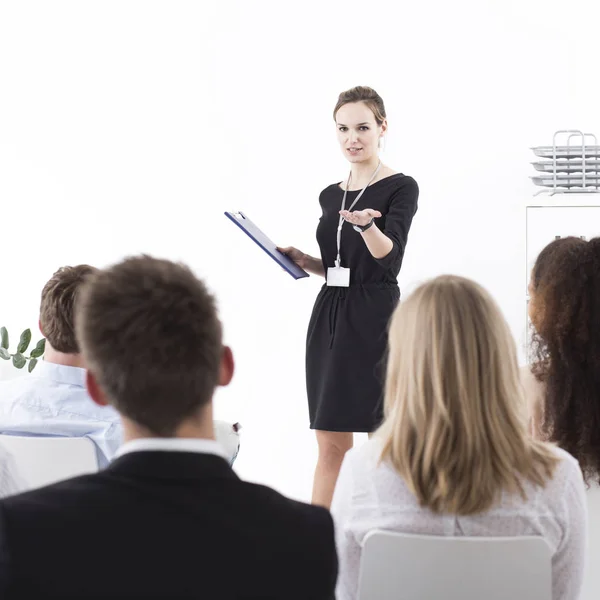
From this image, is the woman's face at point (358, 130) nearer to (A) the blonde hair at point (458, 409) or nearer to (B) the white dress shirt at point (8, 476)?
(A) the blonde hair at point (458, 409)

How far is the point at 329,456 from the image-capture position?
3109 mm

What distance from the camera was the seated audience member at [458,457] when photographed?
4.44 ft

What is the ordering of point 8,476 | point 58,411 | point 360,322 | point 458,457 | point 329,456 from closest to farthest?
point 458,457, point 8,476, point 58,411, point 360,322, point 329,456

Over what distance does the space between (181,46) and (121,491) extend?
143 inches

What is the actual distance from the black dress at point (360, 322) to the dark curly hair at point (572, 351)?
104 cm

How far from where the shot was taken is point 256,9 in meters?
4.20

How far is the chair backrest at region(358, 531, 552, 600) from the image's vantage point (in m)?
1.25

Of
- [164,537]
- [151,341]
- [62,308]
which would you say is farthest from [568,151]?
[164,537]

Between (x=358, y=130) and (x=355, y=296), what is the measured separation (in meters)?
0.57

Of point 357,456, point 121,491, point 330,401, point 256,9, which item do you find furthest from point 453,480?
point 256,9

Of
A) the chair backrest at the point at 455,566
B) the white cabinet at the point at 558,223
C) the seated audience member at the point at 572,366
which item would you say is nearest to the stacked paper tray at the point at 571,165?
the white cabinet at the point at 558,223

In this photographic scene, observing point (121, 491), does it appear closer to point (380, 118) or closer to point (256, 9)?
point (380, 118)

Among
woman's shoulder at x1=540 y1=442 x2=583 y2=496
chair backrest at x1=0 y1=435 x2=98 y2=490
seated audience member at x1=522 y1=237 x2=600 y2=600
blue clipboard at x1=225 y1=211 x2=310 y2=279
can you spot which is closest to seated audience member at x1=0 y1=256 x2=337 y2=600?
woman's shoulder at x1=540 y1=442 x2=583 y2=496

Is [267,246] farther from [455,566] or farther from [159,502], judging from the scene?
[159,502]
